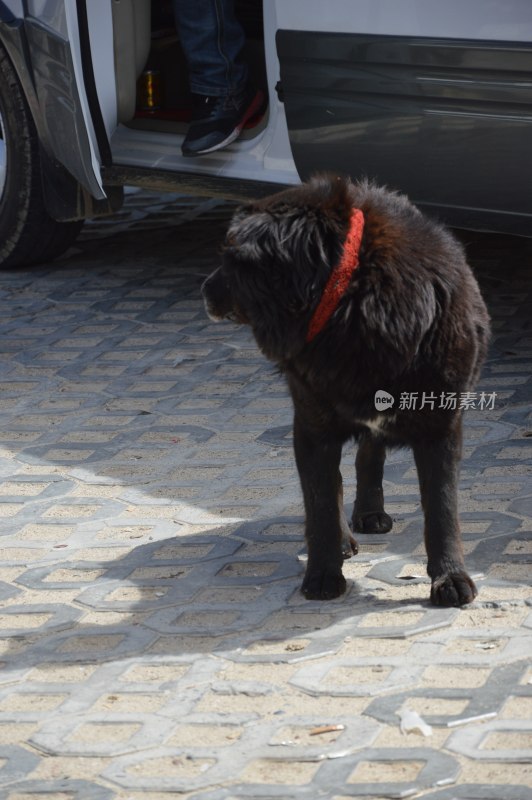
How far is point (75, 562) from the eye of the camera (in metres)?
3.79

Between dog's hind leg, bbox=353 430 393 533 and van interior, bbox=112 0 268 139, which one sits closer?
dog's hind leg, bbox=353 430 393 533

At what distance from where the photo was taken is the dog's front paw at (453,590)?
333cm

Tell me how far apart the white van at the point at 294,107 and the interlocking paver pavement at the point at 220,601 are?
0.71 metres

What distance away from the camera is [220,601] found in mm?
3494

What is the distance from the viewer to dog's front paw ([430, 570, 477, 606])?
3330mm

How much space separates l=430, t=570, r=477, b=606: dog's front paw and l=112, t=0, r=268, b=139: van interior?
107 inches

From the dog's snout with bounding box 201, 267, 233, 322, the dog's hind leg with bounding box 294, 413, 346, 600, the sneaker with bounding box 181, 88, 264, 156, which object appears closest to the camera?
the dog's snout with bounding box 201, 267, 233, 322

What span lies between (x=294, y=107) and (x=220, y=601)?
2.33 metres

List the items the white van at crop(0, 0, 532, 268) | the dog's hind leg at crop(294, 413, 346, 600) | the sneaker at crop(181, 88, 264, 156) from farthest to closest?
the sneaker at crop(181, 88, 264, 156), the white van at crop(0, 0, 532, 268), the dog's hind leg at crop(294, 413, 346, 600)

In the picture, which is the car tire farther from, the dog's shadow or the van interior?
the dog's shadow

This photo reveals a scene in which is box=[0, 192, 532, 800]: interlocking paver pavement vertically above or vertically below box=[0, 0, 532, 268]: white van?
below

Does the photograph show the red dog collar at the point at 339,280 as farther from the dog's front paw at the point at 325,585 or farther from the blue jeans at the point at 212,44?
the blue jeans at the point at 212,44

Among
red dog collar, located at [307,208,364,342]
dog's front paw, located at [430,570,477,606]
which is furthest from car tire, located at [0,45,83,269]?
dog's front paw, located at [430,570,477,606]

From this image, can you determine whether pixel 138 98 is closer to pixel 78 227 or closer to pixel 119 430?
pixel 78 227
